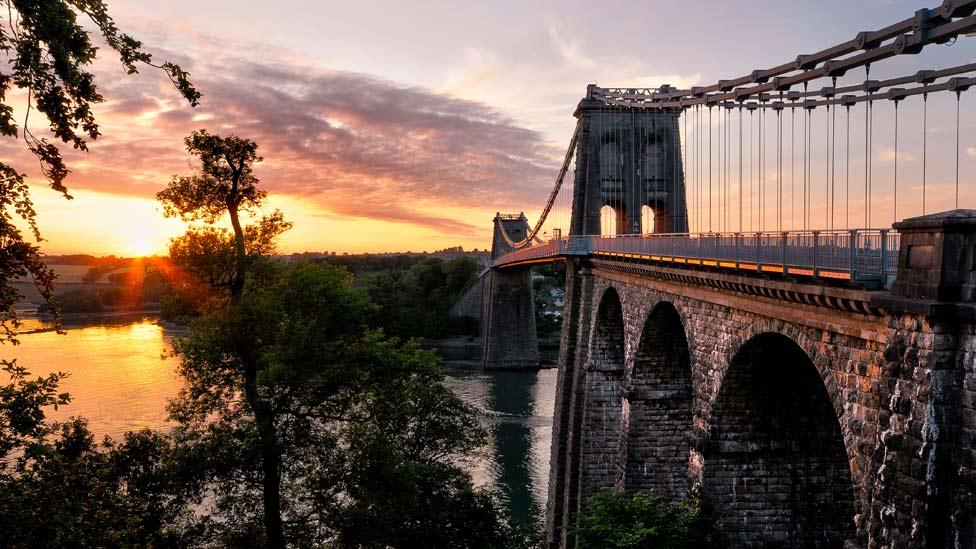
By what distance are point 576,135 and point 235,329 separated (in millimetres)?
22666

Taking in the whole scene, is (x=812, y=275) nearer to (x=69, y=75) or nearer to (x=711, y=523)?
(x=711, y=523)

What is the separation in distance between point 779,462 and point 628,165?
67.5 feet

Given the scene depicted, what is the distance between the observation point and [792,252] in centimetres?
1130

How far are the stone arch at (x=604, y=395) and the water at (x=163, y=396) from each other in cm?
397

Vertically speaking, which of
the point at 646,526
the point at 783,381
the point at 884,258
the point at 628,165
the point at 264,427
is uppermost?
the point at 628,165

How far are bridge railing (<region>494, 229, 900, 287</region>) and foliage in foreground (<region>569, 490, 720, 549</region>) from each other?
508 cm

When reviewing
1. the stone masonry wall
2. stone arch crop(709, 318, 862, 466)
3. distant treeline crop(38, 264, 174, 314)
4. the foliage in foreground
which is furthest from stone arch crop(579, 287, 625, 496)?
distant treeline crop(38, 264, 174, 314)

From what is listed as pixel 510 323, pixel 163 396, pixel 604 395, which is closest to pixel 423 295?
pixel 510 323

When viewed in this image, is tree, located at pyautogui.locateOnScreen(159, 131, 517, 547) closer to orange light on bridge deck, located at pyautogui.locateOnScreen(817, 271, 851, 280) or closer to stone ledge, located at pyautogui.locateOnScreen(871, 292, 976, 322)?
orange light on bridge deck, located at pyautogui.locateOnScreen(817, 271, 851, 280)

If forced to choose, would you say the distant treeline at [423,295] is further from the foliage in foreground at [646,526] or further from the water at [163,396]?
the foliage in foreground at [646,526]

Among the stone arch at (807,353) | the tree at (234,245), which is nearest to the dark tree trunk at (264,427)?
the tree at (234,245)

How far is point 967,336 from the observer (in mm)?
7297

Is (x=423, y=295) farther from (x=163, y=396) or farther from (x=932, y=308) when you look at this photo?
(x=932, y=308)

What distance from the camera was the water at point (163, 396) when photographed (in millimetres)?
32500
